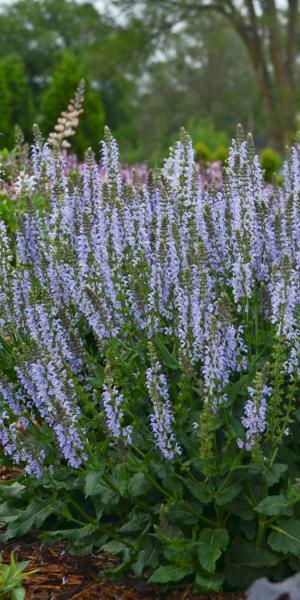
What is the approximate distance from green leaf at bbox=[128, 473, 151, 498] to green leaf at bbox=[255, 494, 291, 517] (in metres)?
0.48

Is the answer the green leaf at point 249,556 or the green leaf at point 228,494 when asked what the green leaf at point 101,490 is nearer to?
the green leaf at point 228,494

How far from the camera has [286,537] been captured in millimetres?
3344

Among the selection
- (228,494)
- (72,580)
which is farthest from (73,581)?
(228,494)

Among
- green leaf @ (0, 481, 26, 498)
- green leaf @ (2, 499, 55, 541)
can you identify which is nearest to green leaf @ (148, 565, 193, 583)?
green leaf @ (2, 499, 55, 541)

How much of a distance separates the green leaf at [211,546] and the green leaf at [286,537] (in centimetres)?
20

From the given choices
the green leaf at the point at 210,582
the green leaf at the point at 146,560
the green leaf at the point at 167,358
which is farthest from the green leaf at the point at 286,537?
the green leaf at the point at 167,358

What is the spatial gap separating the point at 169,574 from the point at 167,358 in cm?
93

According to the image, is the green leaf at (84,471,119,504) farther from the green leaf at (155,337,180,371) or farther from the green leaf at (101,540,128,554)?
the green leaf at (155,337,180,371)

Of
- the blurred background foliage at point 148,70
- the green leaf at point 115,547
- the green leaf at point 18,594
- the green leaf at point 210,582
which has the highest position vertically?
the blurred background foliage at point 148,70

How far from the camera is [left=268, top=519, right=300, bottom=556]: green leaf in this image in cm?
330

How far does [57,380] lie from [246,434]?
31.8 inches

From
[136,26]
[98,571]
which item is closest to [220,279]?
[98,571]

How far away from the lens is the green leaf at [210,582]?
339cm

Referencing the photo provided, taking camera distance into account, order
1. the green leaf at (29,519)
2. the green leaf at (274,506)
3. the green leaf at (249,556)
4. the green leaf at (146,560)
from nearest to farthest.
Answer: the green leaf at (274,506), the green leaf at (249,556), the green leaf at (146,560), the green leaf at (29,519)
